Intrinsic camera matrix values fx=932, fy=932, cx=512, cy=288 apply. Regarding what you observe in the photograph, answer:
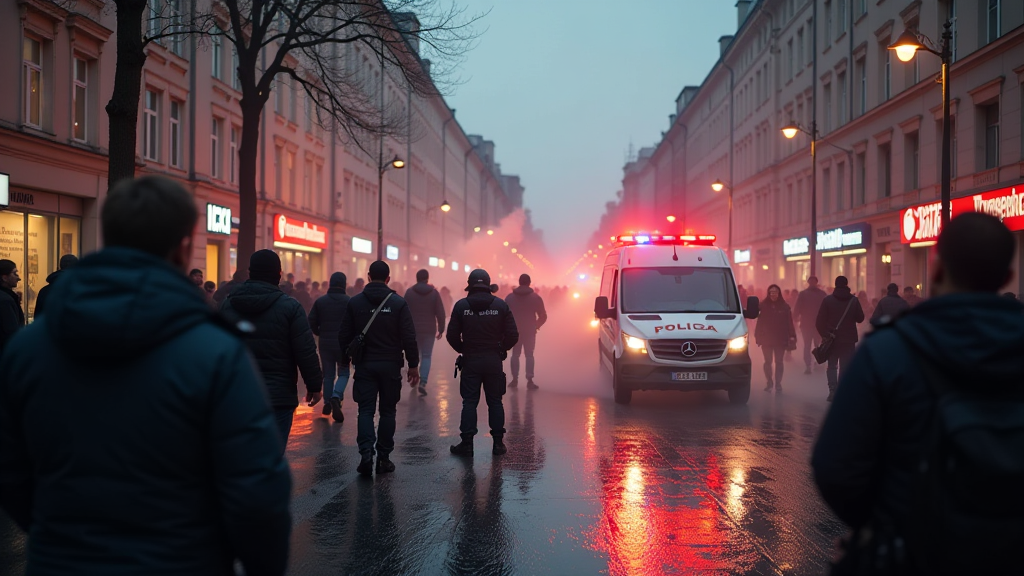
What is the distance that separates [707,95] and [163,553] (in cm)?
7202

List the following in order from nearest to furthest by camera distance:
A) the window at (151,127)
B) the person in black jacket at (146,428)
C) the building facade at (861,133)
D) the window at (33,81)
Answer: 1. the person in black jacket at (146,428)
2. the window at (33,81)
3. the building facade at (861,133)
4. the window at (151,127)

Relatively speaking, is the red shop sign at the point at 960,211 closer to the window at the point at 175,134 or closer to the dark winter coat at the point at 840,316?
the dark winter coat at the point at 840,316

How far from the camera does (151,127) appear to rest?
23828mm

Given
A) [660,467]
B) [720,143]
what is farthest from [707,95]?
[660,467]

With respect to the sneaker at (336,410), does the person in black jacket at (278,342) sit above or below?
above

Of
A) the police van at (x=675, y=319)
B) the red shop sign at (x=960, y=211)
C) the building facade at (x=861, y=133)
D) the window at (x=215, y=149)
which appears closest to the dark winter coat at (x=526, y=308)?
the police van at (x=675, y=319)

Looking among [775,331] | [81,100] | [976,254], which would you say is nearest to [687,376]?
[775,331]

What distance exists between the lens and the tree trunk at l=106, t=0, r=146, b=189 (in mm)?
11492

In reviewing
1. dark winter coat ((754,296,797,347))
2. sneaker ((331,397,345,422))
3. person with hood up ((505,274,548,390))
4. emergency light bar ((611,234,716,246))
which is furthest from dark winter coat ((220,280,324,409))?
dark winter coat ((754,296,797,347))

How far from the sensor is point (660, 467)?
8.88 meters

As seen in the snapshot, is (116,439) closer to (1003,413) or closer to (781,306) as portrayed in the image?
(1003,413)

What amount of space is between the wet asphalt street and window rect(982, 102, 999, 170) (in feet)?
44.7

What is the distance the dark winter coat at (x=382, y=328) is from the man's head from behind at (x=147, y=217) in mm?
6180

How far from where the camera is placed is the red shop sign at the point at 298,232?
33.0m
